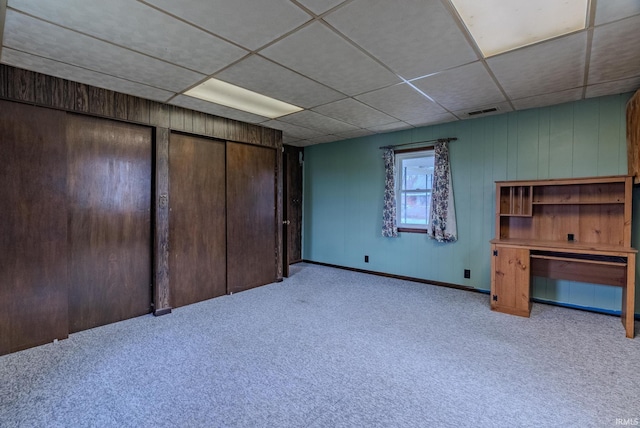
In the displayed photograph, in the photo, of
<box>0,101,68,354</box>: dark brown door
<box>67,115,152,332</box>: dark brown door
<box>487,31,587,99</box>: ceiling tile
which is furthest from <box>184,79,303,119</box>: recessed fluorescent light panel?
<box>487,31,587,99</box>: ceiling tile

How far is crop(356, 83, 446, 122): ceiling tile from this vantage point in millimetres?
3148

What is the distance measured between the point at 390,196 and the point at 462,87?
2.16m

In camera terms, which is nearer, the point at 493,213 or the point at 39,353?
the point at 39,353

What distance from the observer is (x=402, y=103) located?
11.5 ft

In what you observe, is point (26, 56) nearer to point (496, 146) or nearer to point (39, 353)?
point (39, 353)

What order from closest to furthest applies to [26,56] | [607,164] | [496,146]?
1. [26,56]
2. [607,164]
3. [496,146]

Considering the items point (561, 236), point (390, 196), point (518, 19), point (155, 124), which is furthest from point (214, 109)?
point (561, 236)

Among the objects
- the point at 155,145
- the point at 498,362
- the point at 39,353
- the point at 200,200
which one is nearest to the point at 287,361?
the point at 498,362

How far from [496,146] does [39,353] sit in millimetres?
5381

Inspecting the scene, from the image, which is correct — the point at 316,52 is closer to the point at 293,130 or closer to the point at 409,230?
the point at 293,130

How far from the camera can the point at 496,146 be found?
4023 millimetres

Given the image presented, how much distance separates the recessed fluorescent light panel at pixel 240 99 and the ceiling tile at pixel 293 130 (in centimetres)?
31

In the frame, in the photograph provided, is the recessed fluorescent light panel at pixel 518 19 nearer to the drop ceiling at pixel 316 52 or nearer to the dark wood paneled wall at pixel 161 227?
the drop ceiling at pixel 316 52

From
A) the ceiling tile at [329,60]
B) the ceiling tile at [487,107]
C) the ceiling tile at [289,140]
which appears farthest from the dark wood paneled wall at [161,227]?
the ceiling tile at [487,107]
